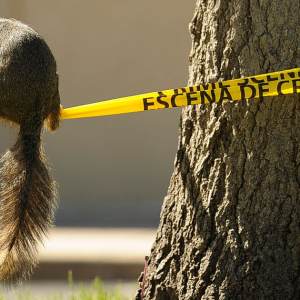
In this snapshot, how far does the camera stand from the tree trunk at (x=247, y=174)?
3316 millimetres

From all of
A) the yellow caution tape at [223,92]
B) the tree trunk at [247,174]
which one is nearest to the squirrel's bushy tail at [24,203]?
Result: the yellow caution tape at [223,92]

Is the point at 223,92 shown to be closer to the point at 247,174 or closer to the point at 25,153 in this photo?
the point at 247,174

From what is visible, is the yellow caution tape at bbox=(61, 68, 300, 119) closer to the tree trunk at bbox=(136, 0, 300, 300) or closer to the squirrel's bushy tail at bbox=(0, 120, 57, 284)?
the tree trunk at bbox=(136, 0, 300, 300)

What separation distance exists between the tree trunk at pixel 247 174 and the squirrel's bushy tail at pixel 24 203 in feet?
Answer: 2.43

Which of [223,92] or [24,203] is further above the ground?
[223,92]

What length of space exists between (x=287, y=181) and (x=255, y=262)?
0.39 m

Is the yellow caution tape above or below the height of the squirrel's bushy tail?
above

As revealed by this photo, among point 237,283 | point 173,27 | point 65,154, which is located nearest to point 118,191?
point 65,154

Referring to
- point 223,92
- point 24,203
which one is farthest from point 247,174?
point 24,203

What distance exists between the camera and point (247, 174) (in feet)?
11.0

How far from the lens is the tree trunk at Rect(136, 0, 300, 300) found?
3316mm

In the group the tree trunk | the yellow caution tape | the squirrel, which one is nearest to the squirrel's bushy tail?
the squirrel

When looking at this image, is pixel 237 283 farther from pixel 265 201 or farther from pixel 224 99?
pixel 224 99

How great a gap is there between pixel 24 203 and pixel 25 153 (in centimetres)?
A: 31
